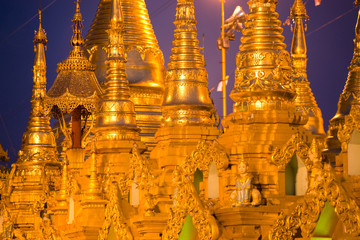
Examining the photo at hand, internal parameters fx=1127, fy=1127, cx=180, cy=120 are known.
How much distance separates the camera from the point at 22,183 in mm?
33406

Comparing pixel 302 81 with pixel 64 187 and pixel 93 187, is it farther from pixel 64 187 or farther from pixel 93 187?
pixel 64 187

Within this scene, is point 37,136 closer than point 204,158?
No

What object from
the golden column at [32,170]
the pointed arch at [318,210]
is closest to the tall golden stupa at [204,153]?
the pointed arch at [318,210]

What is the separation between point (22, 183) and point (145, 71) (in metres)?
5.18

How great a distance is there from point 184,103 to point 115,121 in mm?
3348

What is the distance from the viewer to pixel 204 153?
19.9 meters

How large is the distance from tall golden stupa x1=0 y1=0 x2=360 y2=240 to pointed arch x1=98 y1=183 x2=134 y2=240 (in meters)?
0.02

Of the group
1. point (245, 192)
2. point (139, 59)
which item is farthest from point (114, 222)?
point (139, 59)

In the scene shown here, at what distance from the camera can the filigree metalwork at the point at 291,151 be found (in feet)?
61.2

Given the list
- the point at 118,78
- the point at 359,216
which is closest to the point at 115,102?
the point at 118,78

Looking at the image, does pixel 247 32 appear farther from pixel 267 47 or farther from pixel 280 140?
pixel 280 140

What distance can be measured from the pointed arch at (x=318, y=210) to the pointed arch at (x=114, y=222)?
186 inches

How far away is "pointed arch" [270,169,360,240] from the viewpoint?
620 inches

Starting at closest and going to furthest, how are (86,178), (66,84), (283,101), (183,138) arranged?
(283,101)
(183,138)
(86,178)
(66,84)
